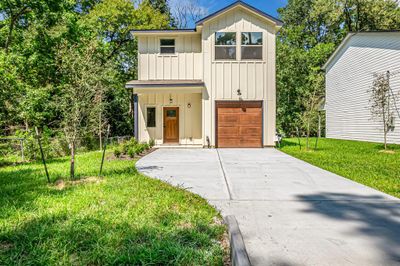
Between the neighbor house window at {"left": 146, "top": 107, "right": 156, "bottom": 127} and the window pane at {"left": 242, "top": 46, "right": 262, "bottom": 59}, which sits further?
the neighbor house window at {"left": 146, "top": 107, "right": 156, "bottom": 127}

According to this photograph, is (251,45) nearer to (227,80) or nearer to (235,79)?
(235,79)

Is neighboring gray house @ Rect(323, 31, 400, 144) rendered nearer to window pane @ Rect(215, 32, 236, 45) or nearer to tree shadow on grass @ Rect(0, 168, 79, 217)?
window pane @ Rect(215, 32, 236, 45)

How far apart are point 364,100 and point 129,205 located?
16.7 metres

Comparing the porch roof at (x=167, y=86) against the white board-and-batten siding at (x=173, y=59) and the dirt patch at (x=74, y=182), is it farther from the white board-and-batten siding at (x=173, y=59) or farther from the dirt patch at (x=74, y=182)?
the dirt patch at (x=74, y=182)

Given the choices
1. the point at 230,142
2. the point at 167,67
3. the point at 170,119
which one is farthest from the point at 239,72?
the point at 170,119

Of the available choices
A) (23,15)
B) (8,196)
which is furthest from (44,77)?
(8,196)

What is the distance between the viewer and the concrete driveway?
9.18 feet

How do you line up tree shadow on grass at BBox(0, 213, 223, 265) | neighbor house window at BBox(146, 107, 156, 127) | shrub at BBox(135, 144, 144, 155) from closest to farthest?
tree shadow on grass at BBox(0, 213, 223, 265), shrub at BBox(135, 144, 144, 155), neighbor house window at BBox(146, 107, 156, 127)

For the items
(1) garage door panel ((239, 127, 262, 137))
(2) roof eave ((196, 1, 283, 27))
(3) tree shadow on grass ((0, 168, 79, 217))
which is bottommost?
(3) tree shadow on grass ((0, 168, 79, 217))

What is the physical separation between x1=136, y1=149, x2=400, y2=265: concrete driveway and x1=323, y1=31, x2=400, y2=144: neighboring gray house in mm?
10648

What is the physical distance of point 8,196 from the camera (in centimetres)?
477

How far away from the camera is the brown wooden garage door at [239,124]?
43.7 feet

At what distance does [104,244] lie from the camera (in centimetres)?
292

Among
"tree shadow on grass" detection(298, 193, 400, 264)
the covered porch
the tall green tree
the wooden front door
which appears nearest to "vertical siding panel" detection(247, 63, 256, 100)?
the covered porch
